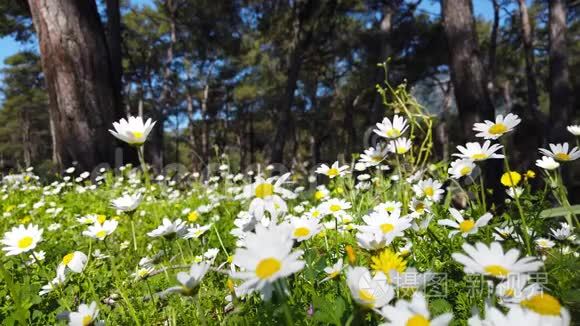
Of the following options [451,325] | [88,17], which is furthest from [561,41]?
[451,325]

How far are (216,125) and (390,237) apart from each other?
24957mm

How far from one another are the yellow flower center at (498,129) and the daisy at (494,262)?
480 millimetres

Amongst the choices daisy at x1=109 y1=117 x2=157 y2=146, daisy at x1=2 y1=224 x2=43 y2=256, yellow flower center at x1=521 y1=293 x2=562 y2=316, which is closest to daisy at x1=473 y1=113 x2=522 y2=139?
yellow flower center at x1=521 y1=293 x2=562 y2=316

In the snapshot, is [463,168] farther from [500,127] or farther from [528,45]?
[528,45]

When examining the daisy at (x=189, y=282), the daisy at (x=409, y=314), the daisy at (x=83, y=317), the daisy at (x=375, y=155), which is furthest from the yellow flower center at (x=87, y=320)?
the daisy at (x=375, y=155)

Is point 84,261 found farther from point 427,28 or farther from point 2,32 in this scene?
point 427,28

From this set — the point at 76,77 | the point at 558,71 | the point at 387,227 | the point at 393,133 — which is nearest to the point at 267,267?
the point at 387,227

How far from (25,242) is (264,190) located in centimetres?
74

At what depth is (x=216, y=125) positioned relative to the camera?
2527cm

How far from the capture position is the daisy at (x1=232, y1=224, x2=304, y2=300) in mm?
585

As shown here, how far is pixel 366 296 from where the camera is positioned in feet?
2.31

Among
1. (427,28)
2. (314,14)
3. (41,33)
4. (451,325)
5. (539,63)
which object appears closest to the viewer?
(451,325)

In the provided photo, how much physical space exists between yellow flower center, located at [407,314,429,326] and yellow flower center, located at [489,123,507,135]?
2.19 feet

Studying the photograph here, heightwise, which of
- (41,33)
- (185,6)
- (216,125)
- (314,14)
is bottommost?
(216,125)
